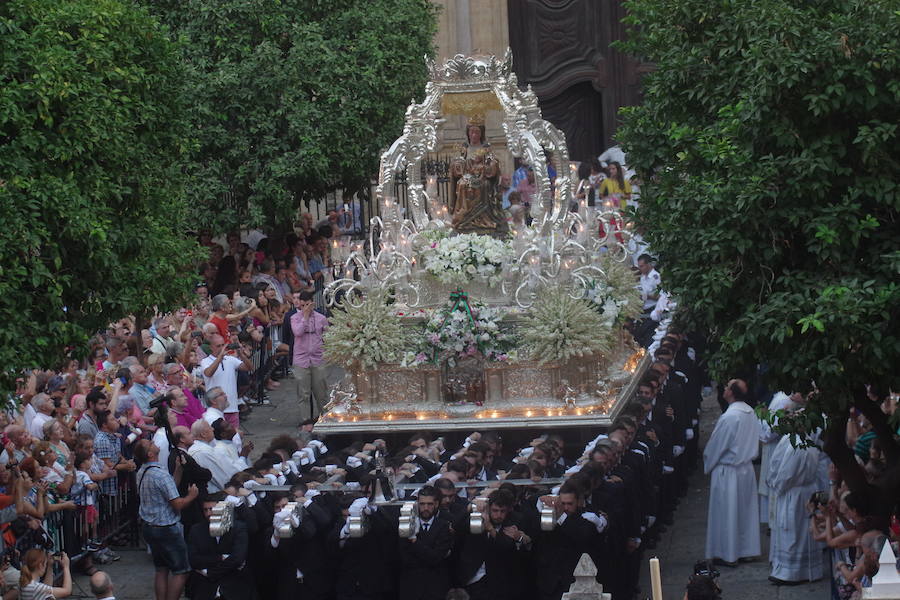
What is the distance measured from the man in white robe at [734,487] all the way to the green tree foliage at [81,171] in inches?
224

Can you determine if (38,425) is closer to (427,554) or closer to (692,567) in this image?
(427,554)

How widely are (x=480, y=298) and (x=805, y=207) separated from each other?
898 cm

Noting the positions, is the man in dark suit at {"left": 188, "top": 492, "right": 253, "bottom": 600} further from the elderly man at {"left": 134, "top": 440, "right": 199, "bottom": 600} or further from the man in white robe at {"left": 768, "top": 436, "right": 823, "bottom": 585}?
the man in white robe at {"left": 768, "top": 436, "right": 823, "bottom": 585}

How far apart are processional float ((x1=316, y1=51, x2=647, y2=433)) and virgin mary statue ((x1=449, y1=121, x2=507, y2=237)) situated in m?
0.02

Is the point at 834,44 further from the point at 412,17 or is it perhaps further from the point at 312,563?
the point at 412,17

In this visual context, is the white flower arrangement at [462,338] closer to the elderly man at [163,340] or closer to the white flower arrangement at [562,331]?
the white flower arrangement at [562,331]

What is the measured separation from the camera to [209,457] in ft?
51.5

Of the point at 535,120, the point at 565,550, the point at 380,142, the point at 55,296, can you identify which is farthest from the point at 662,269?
the point at 380,142

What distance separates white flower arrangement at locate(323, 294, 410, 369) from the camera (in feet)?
62.1

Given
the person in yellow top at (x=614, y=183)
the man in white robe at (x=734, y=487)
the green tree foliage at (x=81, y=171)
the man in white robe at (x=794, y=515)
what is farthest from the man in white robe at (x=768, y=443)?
the person in yellow top at (x=614, y=183)

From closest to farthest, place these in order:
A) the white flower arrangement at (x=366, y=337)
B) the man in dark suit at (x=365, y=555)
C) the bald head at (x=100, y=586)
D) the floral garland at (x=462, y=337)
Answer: the bald head at (x=100, y=586) → the man in dark suit at (x=365, y=555) → the floral garland at (x=462, y=337) → the white flower arrangement at (x=366, y=337)

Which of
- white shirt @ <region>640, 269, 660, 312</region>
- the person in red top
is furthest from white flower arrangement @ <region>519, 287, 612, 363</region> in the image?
white shirt @ <region>640, 269, 660, 312</region>

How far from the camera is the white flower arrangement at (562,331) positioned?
734 inches

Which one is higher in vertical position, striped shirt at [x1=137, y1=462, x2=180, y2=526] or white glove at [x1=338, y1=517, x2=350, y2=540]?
striped shirt at [x1=137, y1=462, x2=180, y2=526]
